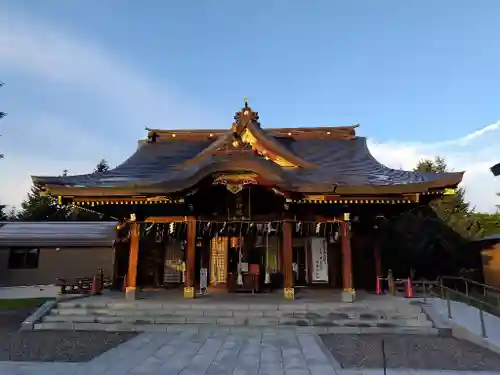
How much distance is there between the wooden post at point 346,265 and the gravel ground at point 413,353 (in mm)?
2185

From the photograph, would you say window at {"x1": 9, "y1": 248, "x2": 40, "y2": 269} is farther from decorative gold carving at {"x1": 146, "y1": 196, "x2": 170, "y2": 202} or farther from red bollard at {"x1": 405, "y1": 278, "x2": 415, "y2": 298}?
red bollard at {"x1": 405, "y1": 278, "x2": 415, "y2": 298}

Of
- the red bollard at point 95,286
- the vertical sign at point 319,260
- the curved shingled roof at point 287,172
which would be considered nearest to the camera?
the curved shingled roof at point 287,172

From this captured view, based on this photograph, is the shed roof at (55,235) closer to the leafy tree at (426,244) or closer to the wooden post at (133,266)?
the wooden post at (133,266)

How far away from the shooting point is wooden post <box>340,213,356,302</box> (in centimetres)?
1033

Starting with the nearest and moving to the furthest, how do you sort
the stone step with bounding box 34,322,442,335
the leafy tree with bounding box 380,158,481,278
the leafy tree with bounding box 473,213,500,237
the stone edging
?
the stone step with bounding box 34,322,442,335 → the stone edging → the leafy tree with bounding box 380,158,481,278 → the leafy tree with bounding box 473,213,500,237

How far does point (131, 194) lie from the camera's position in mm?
10984

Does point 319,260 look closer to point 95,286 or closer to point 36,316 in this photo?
point 95,286

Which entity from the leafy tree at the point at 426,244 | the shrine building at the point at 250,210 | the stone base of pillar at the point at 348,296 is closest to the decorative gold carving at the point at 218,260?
the shrine building at the point at 250,210

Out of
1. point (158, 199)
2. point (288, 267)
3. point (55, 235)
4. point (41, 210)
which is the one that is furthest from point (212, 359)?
point (41, 210)

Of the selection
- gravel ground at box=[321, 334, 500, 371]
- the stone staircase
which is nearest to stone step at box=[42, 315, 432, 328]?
the stone staircase

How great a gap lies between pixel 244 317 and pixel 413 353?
13.3 feet

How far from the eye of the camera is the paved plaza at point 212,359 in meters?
5.62

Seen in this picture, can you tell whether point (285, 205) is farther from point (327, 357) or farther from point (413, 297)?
point (327, 357)

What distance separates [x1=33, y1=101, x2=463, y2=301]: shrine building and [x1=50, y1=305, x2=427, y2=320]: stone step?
1.23 metres
